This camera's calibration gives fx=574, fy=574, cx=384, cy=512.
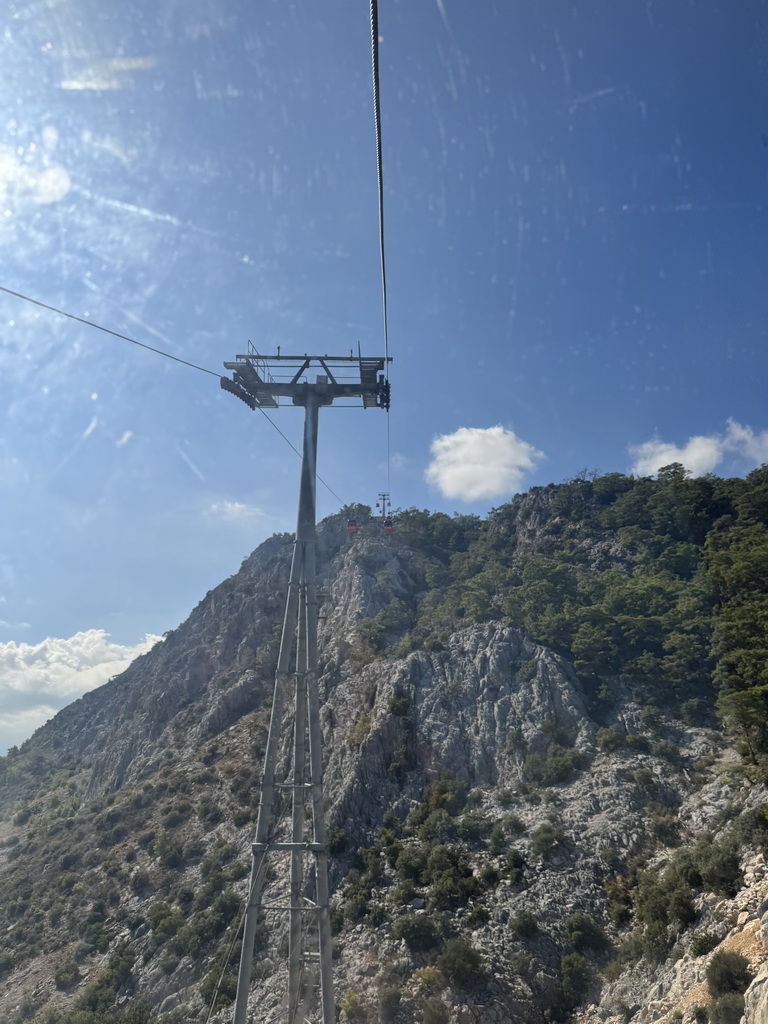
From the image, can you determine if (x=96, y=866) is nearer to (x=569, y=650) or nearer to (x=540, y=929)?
(x=540, y=929)

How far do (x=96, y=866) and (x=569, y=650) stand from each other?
1573 inches

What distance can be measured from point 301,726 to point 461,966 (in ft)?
57.5

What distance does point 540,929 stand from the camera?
2527cm

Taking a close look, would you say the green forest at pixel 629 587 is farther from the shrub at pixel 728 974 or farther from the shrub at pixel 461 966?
the shrub at pixel 461 966

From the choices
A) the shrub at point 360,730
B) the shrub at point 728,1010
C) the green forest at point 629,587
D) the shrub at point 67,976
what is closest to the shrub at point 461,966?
the shrub at point 728,1010

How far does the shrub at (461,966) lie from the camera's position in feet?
76.2

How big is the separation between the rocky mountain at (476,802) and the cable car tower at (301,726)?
9103 millimetres

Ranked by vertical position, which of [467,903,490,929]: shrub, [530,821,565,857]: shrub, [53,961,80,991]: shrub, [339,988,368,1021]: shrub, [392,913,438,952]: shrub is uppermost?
[530,821,565,857]: shrub

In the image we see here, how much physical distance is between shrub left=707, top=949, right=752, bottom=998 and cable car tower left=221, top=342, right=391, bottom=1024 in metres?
9.27

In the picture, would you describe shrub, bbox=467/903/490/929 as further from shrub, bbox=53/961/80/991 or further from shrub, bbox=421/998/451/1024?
shrub, bbox=53/961/80/991

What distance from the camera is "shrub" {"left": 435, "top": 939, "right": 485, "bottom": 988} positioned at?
23219 millimetres

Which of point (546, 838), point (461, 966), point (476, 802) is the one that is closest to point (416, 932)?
point (461, 966)

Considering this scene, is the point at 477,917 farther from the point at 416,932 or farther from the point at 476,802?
the point at 476,802

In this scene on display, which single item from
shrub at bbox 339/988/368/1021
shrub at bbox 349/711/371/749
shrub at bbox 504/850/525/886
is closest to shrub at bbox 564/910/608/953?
shrub at bbox 504/850/525/886
